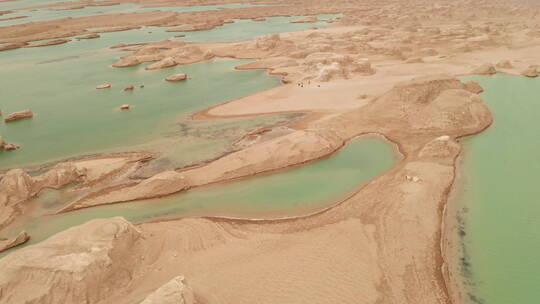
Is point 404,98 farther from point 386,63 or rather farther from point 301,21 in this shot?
point 301,21

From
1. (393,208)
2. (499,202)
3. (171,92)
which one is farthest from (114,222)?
(171,92)

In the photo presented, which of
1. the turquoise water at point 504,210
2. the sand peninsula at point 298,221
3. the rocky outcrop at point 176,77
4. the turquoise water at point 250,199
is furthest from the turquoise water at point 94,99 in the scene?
the turquoise water at point 504,210

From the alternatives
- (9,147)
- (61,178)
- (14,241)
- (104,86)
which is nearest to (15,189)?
(61,178)

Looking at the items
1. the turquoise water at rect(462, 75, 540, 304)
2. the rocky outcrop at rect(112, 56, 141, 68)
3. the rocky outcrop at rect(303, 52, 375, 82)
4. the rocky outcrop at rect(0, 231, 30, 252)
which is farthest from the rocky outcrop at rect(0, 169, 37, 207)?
the rocky outcrop at rect(112, 56, 141, 68)

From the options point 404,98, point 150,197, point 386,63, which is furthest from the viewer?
point 386,63

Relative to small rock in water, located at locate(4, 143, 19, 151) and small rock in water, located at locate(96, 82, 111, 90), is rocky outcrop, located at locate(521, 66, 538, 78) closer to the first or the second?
small rock in water, located at locate(96, 82, 111, 90)

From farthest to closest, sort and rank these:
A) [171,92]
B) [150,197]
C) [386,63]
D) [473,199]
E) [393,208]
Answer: [386,63]
[171,92]
[150,197]
[473,199]
[393,208]

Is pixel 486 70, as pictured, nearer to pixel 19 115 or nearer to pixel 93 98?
pixel 93 98
